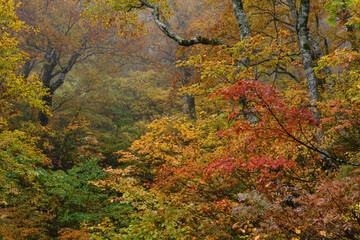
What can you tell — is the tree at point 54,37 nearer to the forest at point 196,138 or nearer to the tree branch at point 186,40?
the forest at point 196,138

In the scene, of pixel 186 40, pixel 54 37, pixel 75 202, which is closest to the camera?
pixel 186 40

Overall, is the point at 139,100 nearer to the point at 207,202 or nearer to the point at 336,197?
the point at 207,202

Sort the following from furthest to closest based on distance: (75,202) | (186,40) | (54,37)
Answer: (54,37) < (75,202) < (186,40)

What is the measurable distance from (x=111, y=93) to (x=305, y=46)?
13331mm

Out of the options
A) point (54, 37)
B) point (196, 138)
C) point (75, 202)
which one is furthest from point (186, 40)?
point (54, 37)

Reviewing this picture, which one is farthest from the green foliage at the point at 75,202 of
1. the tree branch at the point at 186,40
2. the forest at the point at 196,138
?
the tree branch at the point at 186,40

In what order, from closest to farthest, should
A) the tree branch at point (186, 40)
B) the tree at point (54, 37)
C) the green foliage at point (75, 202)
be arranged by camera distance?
the tree branch at point (186, 40)
the green foliage at point (75, 202)
the tree at point (54, 37)

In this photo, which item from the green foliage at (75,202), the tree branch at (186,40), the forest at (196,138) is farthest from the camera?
the green foliage at (75,202)

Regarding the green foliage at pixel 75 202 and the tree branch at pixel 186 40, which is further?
the green foliage at pixel 75 202

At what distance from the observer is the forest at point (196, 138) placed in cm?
318

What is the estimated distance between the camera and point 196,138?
26.3 ft

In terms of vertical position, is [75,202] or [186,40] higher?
[186,40]

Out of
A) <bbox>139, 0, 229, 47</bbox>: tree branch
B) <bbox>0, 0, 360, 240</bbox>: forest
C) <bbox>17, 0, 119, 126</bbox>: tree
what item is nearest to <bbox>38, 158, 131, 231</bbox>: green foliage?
<bbox>0, 0, 360, 240</bbox>: forest

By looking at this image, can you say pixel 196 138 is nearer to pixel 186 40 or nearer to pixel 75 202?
pixel 186 40
